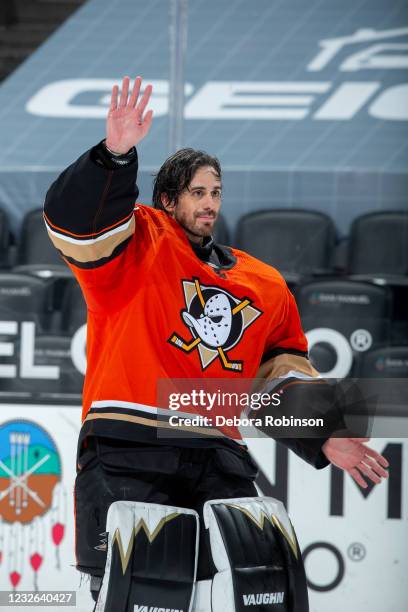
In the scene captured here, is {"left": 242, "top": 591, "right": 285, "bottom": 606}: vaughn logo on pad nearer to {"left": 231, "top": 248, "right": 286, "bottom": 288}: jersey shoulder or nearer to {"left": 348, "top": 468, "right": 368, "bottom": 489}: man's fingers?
{"left": 348, "top": 468, "right": 368, "bottom": 489}: man's fingers

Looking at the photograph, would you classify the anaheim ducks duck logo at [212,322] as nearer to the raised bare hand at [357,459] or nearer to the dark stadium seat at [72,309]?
the raised bare hand at [357,459]

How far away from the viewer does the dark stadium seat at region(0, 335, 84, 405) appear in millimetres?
3555

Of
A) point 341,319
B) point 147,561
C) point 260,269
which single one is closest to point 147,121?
point 260,269

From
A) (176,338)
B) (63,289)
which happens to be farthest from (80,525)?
(63,289)

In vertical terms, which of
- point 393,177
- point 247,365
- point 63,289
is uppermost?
point 393,177

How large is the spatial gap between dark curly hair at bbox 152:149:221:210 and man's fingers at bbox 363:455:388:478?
757 mm

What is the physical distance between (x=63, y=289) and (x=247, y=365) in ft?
5.31

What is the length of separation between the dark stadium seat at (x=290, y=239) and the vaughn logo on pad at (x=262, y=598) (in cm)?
207

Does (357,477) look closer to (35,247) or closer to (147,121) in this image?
(147,121)

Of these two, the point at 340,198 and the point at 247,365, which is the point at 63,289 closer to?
the point at 340,198

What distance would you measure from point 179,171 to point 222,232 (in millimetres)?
1857

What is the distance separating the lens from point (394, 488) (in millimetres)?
3352

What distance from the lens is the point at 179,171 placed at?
7.77 ft

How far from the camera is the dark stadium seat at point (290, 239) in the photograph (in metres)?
4.12
